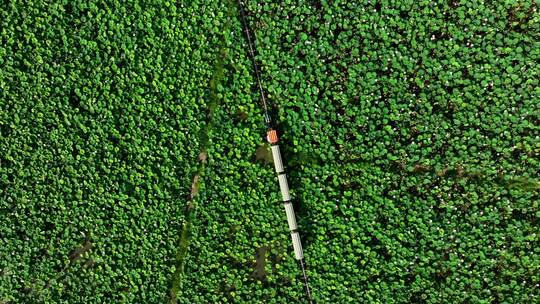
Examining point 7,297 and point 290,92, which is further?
point 7,297

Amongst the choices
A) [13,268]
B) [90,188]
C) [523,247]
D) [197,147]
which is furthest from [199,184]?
[523,247]

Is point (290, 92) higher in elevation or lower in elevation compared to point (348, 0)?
lower

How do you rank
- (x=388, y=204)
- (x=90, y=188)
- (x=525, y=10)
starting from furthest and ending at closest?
(x=90, y=188) → (x=388, y=204) → (x=525, y=10)

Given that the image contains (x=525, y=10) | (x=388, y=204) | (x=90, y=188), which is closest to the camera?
(x=525, y=10)

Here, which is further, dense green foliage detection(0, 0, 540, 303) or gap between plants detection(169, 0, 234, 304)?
gap between plants detection(169, 0, 234, 304)

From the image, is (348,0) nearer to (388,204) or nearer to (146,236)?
(388,204)

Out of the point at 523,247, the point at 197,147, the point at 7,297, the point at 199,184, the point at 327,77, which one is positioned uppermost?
the point at 327,77

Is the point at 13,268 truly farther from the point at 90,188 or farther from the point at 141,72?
the point at 141,72

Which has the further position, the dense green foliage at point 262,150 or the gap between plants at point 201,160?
the gap between plants at point 201,160
